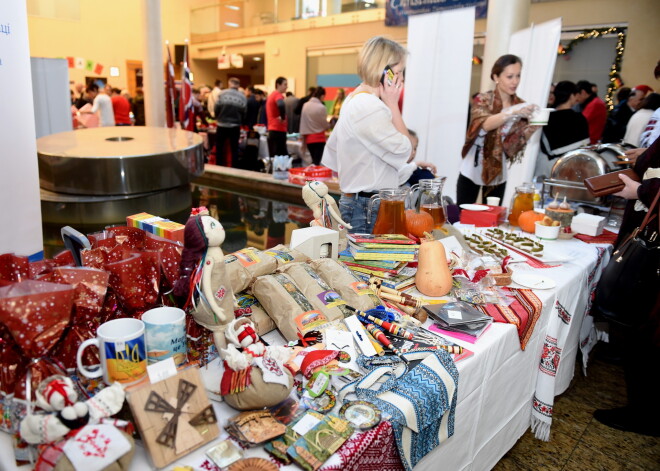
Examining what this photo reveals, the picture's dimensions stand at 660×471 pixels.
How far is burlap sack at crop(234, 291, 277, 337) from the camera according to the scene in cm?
119

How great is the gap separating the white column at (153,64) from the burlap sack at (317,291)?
329 inches

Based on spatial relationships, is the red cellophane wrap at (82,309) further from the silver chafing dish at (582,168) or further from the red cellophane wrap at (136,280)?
the silver chafing dish at (582,168)

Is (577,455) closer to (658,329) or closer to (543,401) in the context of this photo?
(543,401)

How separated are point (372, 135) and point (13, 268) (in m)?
1.36

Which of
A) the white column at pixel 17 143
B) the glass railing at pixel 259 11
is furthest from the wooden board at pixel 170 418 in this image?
the glass railing at pixel 259 11

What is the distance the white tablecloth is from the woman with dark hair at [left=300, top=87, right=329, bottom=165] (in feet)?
17.7

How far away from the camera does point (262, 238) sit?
4.04 meters

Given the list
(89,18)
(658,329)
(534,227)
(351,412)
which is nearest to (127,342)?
(351,412)

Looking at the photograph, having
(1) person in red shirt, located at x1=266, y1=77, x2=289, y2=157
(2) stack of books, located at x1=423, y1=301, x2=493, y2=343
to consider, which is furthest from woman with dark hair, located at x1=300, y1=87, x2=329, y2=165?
(2) stack of books, located at x1=423, y1=301, x2=493, y2=343

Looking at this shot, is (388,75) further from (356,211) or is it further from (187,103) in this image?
(187,103)

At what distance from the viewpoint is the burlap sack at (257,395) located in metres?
0.87

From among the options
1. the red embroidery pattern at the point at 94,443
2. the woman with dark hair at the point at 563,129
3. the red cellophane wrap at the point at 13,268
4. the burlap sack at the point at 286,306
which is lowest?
the red embroidery pattern at the point at 94,443

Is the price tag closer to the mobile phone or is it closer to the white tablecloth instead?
the white tablecloth

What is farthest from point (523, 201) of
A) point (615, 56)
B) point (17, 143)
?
point (615, 56)
